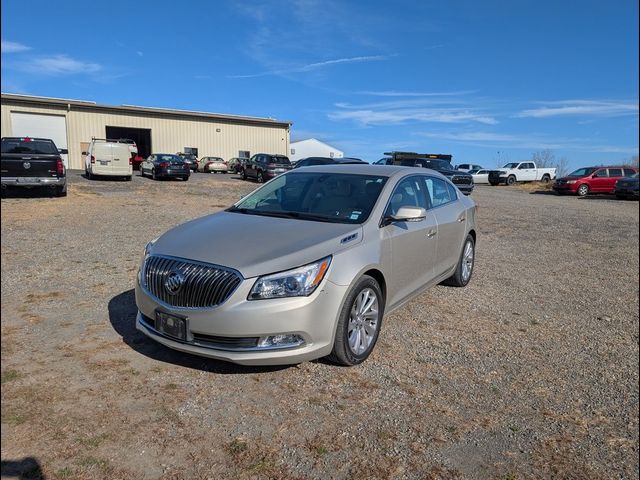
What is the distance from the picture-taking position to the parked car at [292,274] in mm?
3176

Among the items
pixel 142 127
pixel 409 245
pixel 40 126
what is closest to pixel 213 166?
pixel 142 127

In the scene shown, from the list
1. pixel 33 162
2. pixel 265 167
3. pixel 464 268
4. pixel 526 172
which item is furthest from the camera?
pixel 526 172

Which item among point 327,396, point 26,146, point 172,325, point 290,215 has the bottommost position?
point 327,396

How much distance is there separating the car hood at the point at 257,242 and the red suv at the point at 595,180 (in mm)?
26166

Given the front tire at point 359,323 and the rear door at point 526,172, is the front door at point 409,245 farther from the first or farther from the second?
the rear door at point 526,172

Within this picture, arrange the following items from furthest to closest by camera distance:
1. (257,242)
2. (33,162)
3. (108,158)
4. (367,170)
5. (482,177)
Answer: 1. (482,177)
2. (108,158)
3. (33,162)
4. (367,170)
5. (257,242)

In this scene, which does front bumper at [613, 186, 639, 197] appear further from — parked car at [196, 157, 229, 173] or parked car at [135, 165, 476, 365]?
parked car at [196, 157, 229, 173]

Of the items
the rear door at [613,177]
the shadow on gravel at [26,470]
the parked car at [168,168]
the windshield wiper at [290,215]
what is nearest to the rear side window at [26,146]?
the windshield wiper at [290,215]

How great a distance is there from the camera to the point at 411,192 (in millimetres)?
4891

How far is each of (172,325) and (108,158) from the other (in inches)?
857

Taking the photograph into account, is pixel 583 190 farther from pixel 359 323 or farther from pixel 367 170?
pixel 359 323

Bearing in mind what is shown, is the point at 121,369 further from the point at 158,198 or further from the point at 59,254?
the point at 158,198

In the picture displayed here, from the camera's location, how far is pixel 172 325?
10.9 feet

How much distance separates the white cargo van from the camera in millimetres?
22453
